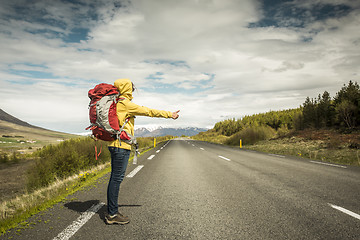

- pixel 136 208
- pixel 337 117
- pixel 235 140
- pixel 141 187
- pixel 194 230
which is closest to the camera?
pixel 194 230

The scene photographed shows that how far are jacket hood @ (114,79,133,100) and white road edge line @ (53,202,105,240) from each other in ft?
6.45

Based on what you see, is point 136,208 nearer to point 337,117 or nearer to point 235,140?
point 235,140

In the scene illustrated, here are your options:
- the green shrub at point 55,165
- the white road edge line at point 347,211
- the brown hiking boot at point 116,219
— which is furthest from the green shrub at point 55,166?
the white road edge line at point 347,211

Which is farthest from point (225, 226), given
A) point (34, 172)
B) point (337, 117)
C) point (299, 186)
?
point (337, 117)

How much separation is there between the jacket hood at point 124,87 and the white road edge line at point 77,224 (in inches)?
77.4

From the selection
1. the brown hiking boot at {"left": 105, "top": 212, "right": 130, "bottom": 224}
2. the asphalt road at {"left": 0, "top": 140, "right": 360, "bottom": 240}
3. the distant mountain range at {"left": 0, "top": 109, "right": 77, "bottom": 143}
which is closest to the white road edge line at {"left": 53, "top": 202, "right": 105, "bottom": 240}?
the asphalt road at {"left": 0, "top": 140, "right": 360, "bottom": 240}

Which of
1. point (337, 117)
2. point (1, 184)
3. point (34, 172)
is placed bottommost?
point (1, 184)

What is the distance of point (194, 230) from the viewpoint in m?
2.79

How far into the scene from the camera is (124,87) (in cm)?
318

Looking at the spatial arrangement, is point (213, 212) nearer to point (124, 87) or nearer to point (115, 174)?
point (115, 174)

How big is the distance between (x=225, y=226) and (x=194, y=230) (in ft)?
1.51

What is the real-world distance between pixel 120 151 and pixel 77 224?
46.6 inches

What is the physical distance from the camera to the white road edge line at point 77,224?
2.58 metres

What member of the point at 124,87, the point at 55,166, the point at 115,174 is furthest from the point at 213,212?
the point at 55,166
